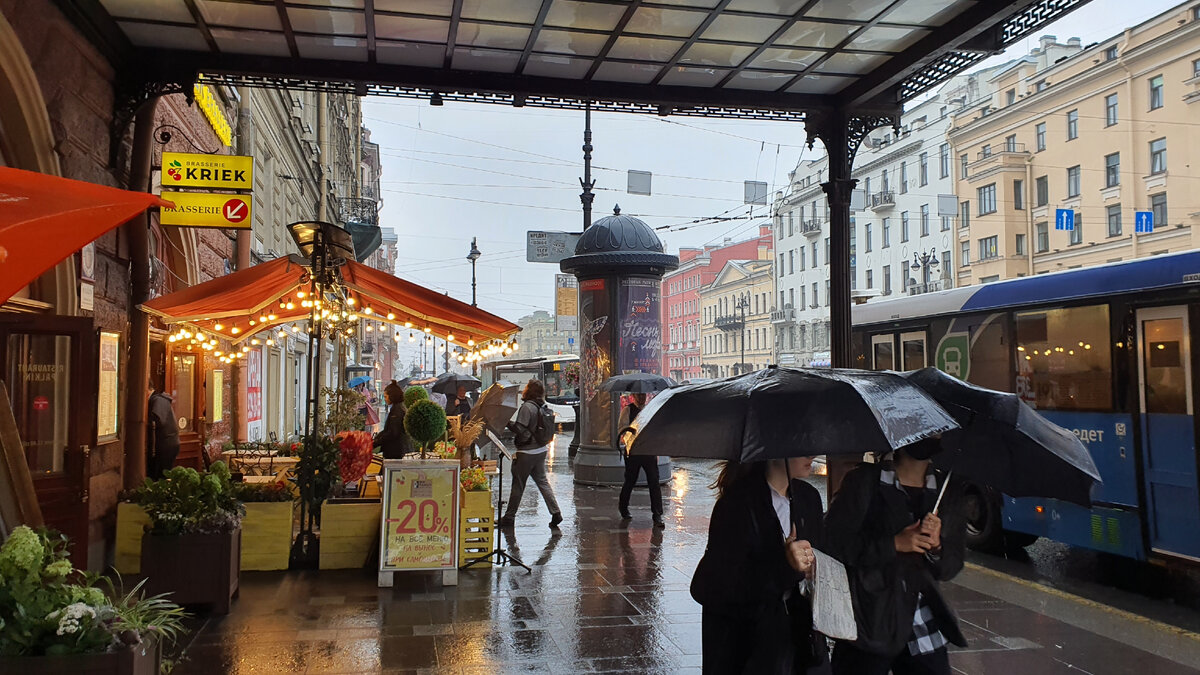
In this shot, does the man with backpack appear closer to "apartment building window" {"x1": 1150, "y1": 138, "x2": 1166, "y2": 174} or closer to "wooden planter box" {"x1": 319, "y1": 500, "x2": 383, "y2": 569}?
"wooden planter box" {"x1": 319, "y1": 500, "x2": 383, "y2": 569}

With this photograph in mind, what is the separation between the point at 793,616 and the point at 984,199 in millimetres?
51374

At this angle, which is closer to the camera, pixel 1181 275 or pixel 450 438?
pixel 1181 275

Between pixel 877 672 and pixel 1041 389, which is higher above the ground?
pixel 1041 389

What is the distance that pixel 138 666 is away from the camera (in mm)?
3641

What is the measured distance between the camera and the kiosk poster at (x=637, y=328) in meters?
16.7

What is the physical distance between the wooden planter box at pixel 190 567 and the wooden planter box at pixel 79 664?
3.74m

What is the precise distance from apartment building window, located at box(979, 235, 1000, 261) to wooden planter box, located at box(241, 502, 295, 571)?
47.6 m

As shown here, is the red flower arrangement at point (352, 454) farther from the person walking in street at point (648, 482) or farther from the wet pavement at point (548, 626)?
the person walking in street at point (648, 482)

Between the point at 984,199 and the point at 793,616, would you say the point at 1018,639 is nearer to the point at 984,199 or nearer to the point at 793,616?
the point at 793,616

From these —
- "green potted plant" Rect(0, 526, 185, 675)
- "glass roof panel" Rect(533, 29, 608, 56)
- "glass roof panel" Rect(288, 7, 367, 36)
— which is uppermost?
"glass roof panel" Rect(533, 29, 608, 56)

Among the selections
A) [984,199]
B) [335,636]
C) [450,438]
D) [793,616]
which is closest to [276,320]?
[450,438]

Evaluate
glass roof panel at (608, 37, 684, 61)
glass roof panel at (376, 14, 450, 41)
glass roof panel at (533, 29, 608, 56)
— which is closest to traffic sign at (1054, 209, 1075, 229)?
glass roof panel at (608, 37, 684, 61)

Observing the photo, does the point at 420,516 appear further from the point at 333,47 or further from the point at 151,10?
the point at 151,10

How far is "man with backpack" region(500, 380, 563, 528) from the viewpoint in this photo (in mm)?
11070
